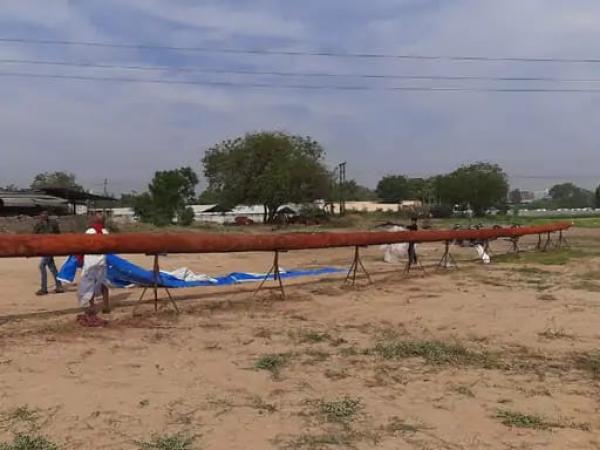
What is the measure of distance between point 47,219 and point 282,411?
9.36m

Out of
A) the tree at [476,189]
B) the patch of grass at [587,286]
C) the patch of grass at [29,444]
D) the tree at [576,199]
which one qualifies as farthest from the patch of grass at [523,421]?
the tree at [576,199]

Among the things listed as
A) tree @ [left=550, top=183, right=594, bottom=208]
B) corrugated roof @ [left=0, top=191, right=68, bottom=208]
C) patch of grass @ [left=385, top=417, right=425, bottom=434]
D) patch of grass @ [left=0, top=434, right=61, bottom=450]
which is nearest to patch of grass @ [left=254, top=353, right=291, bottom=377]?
patch of grass @ [left=385, top=417, right=425, bottom=434]

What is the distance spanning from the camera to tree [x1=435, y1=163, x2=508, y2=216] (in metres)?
94.9

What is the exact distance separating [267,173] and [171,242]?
53.8m

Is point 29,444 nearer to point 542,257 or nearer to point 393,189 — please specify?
point 542,257

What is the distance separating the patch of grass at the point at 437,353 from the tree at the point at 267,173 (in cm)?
5477

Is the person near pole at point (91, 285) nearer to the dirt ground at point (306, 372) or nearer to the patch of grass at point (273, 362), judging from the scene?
the dirt ground at point (306, 372)

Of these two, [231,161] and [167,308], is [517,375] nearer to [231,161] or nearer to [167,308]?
[167,308]

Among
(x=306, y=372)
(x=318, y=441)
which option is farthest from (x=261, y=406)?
(x=306, y=372)

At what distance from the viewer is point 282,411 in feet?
17.5

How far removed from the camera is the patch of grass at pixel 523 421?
503 centimetres

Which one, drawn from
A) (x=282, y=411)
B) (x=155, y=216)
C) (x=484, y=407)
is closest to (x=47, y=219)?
(x=282, y=411)

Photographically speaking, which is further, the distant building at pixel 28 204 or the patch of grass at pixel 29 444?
the distant building at pixel 28 204

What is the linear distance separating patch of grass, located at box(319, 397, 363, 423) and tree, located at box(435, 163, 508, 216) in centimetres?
9039
